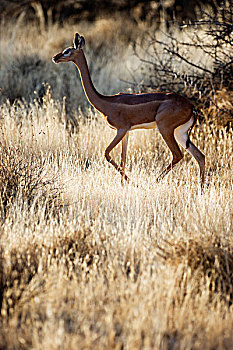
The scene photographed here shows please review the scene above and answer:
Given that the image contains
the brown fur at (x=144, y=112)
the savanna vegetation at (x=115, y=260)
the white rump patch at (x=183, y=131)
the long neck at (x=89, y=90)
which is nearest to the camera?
the savanna vegetation at (x=115, y=260)

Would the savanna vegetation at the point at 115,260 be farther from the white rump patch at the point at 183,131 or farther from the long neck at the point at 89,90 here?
the long neck at the point at 89,90

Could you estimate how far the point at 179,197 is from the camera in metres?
4.89

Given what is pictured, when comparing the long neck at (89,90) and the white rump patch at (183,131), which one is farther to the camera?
the white rump patch at (183,131)

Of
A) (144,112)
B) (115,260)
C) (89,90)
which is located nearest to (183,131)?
(144,112)

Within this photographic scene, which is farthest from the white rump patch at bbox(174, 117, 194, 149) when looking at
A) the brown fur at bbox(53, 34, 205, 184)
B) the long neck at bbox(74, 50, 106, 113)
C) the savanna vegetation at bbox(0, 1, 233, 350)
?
the long neck at bbox(74, 50, 106, 113)

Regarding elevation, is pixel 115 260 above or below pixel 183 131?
below

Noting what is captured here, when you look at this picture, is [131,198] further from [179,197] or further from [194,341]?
Answer: [194,341]

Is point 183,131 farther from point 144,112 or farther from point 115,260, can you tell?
point 115,260

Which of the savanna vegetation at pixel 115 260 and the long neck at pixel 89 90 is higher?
the long neck at pixel 89 90

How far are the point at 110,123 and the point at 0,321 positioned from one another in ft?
10.1

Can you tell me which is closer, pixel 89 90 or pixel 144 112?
pixel 144 112

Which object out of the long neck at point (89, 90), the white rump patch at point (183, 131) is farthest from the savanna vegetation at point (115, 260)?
the long neck at point (89, 90)

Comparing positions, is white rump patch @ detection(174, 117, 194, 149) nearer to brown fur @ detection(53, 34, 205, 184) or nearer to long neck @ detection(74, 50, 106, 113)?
brown fur @ detection(53, 34, 205, 184)

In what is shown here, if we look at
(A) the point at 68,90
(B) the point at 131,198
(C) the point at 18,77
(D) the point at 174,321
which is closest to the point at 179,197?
(B) the point at 131,198
